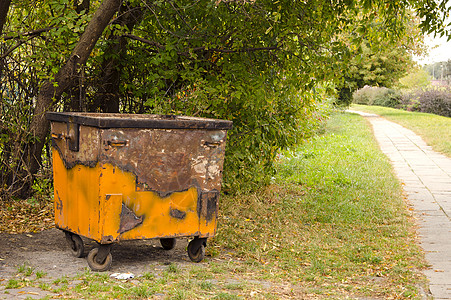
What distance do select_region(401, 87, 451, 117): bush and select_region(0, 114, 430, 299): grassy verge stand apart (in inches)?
1041

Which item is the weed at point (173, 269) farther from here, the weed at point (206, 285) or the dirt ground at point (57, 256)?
the weed at point (206, 285)

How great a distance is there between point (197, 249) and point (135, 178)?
100 cm

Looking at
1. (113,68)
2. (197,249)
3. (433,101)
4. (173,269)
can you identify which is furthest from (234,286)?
(433,101)

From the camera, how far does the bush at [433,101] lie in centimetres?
3434

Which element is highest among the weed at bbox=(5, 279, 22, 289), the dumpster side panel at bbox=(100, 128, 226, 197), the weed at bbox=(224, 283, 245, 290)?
the dumpster side panel at bbox=(100, 128, 226, 197)

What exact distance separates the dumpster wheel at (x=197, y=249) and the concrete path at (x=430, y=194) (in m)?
2.05

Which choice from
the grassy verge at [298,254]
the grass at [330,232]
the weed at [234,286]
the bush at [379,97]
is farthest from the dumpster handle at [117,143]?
the bush at [379,97]

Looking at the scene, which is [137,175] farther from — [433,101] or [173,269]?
[433,101]

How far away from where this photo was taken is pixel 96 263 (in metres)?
4.79

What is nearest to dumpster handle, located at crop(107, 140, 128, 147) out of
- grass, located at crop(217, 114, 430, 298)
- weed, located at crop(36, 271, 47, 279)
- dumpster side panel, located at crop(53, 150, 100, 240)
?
dumpster side panel, located at crop(53, 150, 100, 240)

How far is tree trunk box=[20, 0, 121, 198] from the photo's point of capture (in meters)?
6.52

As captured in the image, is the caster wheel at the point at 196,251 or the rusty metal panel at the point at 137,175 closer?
the rusty metal panel at the point at 137,175

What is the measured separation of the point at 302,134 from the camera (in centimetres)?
851

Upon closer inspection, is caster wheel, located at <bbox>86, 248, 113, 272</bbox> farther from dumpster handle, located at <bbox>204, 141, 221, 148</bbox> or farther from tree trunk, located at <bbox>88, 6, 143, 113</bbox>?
tree trunk, located at <bbox>88, 6, 143, 113</bbox>
